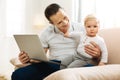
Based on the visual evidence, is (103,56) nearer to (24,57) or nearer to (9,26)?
(24,57)

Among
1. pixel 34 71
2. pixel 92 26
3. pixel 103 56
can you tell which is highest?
pixel 92 26

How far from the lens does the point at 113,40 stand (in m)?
1.95

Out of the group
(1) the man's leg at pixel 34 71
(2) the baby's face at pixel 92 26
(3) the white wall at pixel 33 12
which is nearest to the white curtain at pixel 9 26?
(3) the white wall at pixel 33 12

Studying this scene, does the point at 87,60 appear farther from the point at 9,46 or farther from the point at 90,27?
the point at 9,46

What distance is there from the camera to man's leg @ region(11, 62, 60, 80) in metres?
1.83

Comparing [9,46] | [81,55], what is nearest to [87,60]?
[81,55]

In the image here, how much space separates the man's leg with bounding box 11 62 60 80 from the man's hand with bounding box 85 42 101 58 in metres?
0.30

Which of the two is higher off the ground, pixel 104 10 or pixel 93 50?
pixel 104 10

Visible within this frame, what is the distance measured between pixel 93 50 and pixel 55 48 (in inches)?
18.4

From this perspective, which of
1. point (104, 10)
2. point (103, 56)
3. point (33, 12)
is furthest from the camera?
point (33, 12)

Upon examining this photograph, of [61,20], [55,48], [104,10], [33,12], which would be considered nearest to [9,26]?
[33,12]

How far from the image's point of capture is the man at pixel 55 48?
1838 millimetres

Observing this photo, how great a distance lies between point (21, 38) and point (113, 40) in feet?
2.39

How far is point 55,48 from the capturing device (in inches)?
83.4
